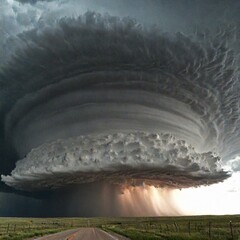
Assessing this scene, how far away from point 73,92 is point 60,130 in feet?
31.1

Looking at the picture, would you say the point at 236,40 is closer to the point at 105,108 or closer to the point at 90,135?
the point at 105,108

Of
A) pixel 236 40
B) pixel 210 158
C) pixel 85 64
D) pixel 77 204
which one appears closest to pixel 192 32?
pixel 236 40

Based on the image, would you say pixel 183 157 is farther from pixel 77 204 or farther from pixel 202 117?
pixel 77 204

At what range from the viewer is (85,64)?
66.1m

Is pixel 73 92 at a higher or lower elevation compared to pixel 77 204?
higher

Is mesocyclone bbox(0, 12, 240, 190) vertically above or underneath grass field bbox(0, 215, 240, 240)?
above

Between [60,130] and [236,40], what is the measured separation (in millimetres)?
35790

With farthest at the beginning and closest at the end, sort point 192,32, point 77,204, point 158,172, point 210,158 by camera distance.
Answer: point 77,204, point 210,158, point 158,172, point 192,32

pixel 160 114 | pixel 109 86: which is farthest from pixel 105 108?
pixel 160 114

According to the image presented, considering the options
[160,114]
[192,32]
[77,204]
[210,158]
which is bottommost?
[77,204]

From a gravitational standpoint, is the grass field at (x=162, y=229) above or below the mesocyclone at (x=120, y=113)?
below

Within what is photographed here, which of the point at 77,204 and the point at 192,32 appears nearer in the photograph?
the point at 192,32

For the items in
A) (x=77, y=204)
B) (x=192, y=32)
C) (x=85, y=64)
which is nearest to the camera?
(x=192, y=32)

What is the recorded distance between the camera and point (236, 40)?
62531 mm
